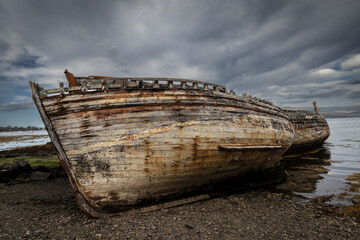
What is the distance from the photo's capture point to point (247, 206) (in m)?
6.30

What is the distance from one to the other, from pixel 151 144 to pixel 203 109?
6.65 feet

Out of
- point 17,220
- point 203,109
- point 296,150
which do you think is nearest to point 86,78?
point 203,109

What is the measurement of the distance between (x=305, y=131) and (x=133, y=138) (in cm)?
1810

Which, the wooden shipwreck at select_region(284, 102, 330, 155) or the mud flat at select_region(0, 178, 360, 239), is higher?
the wooden shipwreck at select_region(284, 102, 330, 155)

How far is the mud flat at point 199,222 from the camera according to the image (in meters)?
4.55

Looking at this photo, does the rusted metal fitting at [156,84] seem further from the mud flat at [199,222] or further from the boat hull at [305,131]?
the boat hull at [305,131]

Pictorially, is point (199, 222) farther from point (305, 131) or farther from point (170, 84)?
point (305, 131)

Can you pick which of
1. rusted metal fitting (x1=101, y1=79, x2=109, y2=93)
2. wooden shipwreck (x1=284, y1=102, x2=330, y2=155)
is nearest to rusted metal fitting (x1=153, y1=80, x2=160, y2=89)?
rusted metal fitting (x1=101, y1=79, x2=109, y2=93)

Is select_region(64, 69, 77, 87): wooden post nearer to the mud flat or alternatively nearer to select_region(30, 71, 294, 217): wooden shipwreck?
select_region(30, 71, 294, 217): wooden shipwreck

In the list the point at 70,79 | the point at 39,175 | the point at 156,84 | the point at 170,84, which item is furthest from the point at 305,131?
the point at 39,175

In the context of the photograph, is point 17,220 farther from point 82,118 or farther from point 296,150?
point 296,150

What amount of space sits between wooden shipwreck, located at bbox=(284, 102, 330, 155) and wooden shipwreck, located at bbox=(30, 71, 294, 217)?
13649 millimetres

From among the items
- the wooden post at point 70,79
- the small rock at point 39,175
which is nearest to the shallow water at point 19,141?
the small rock at point 39,175

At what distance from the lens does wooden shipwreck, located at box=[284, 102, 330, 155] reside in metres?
17.1
